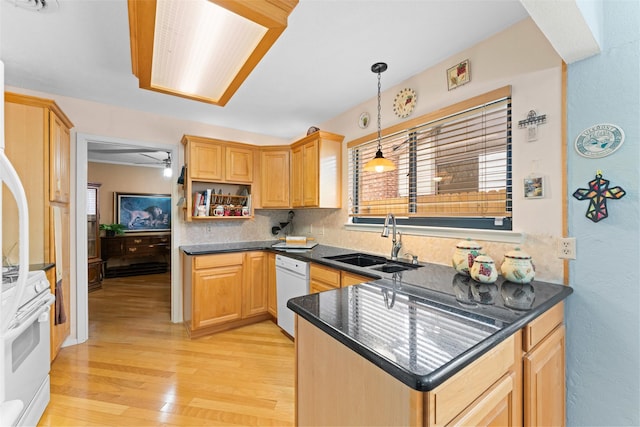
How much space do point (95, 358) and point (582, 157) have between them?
3.85m

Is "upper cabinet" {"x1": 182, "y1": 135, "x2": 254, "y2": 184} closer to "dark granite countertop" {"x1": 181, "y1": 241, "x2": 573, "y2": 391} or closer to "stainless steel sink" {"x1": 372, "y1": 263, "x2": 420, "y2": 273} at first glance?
"stainless steel sink" {"x1": 372, "y1": 263, "x2": 420, "y2": 273}

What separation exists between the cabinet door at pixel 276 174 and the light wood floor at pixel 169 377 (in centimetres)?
153

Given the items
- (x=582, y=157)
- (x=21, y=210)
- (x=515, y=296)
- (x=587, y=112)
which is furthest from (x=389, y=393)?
(x=587, y=112)

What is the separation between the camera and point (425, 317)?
1087mm

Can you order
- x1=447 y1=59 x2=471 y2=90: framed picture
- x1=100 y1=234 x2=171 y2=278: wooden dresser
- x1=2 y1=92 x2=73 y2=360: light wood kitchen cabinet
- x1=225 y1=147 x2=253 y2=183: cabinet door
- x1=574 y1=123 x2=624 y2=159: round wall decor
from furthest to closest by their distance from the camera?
1. x1=100 y1=234 x2=171 y2=278: wooden dresser
2. x1=225 y1=147 x2=253 y2=183: cabinet door
3. x1=2 y1=92 x2=73 y2=360: light wood kitchen cabinet
4. x1=447 y1=59 x2=471 y2=90: framed picture
5. x1=574 y1=123 x2=624 y2=159: round wall decor

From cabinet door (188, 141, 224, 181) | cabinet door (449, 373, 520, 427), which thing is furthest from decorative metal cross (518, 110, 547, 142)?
cabinet door (188, 141, 224, 181)

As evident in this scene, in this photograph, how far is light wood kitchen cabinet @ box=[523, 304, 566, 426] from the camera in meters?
1.14

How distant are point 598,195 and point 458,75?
1.16m

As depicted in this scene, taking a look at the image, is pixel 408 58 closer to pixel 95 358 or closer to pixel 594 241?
pixel 594 241

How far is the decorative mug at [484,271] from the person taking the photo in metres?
1.52

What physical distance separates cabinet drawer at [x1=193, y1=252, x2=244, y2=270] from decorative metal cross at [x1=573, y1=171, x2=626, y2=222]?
2837mm

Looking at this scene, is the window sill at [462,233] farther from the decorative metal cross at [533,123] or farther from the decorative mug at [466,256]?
the decorative metal cross at [533,123]

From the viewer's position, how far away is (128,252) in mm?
5270

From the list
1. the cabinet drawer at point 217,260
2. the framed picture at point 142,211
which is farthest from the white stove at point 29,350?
the framed picture at point 142,211
